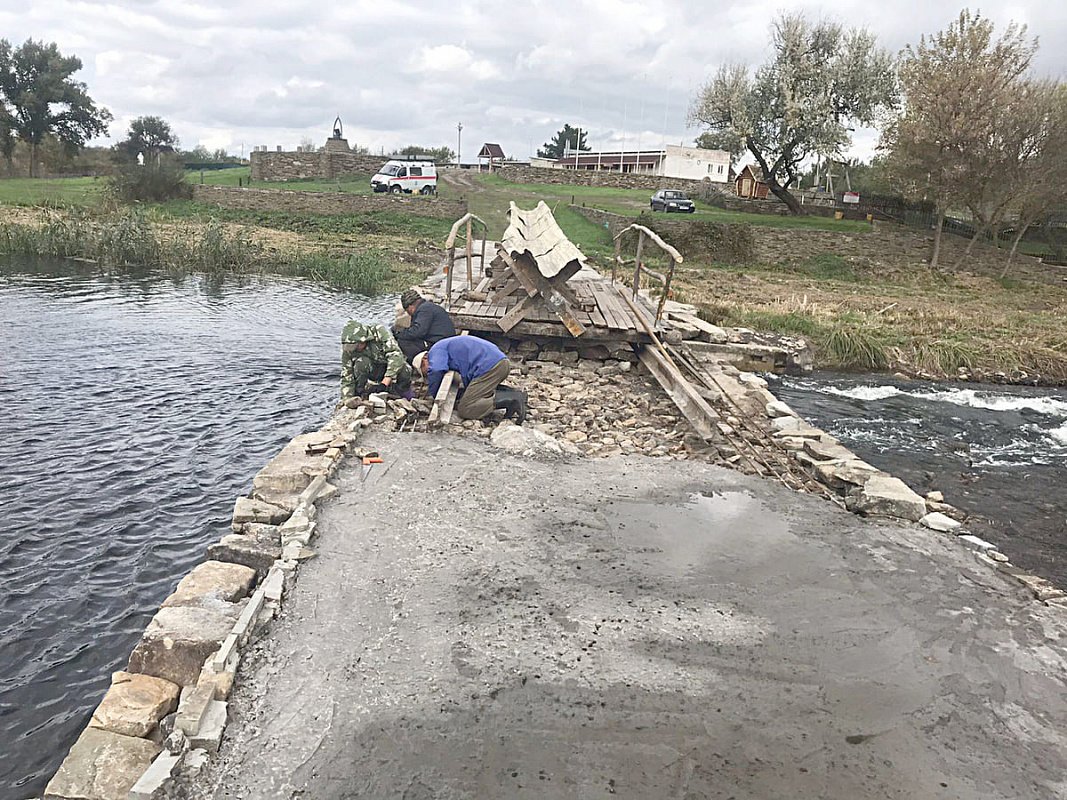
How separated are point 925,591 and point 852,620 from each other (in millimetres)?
784

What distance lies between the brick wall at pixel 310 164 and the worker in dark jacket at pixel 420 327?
3849 cm

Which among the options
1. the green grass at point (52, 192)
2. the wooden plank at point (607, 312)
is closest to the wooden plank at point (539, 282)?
the wooden plank at point (607, 312)

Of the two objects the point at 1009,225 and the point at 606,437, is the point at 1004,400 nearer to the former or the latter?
the point at 606,437

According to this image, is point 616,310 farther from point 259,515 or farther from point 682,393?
point 259,515

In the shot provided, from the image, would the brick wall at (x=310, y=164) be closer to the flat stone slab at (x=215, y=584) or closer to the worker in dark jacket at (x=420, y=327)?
the worker in dark jacket at (x=420, y=327)

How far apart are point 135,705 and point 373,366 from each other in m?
5.47

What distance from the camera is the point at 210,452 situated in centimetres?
843

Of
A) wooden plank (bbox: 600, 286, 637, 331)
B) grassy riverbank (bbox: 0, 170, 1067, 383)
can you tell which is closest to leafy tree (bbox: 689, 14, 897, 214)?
grassy riverbank (bbox: 0, 170, 1067, 383)

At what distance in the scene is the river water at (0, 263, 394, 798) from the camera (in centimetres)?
477

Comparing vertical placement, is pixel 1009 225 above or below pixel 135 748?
above

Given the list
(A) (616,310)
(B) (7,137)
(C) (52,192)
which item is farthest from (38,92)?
(A) (616,310)

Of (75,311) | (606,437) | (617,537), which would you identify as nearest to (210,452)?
(606,437)

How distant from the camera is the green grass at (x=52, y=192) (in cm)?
2999

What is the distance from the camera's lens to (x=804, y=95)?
3325cm
